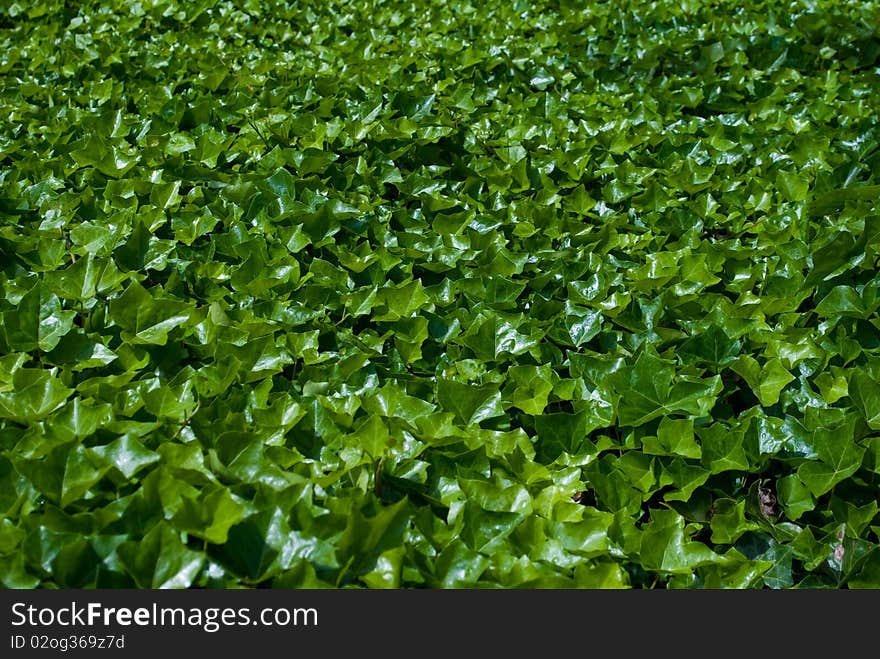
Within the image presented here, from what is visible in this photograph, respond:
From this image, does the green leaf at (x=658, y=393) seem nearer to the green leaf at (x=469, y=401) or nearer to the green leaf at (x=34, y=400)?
the green leaf at (x=469, y=401)

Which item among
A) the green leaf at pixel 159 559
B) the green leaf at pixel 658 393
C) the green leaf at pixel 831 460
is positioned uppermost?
the green leaf at pixel 159 559

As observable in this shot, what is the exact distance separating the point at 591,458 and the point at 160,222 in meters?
1.42

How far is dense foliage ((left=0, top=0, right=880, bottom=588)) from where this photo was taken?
160 centimetres

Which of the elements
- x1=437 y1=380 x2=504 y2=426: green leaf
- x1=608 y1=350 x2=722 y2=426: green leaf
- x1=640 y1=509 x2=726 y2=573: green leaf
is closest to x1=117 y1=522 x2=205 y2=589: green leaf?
x1=437 y1=380 x2=504 y2=426: green leaf

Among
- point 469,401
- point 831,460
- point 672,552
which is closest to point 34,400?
point 469,401

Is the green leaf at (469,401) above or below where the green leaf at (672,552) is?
above

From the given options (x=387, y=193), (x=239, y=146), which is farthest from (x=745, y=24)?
(x=239, y=146)

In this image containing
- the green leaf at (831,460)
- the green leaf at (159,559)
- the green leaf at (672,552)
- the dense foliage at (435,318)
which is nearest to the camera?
the green leaf at (159,559)

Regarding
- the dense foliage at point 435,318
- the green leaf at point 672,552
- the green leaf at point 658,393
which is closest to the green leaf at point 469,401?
the dense foliage at point 435,318

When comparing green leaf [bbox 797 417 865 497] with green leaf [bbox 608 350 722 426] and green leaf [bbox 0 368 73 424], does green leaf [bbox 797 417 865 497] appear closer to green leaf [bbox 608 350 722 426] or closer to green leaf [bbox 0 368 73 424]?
green leaf [bbox 608 350 722 426]

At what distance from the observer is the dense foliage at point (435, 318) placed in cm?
160

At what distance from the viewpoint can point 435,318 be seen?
2387mm

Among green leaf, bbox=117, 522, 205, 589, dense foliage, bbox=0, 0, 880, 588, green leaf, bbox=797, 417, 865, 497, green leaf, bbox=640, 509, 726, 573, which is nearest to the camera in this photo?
green leaf, bbox=117, 522, 205, 589

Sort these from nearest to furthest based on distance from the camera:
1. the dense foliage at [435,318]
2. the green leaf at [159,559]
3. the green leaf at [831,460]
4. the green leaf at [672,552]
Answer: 1. the green leaf at [159,559]
2. the dense foliage at [435,318]
3. the green leaf at [672,552]
4. the green leaf at [831,460]
